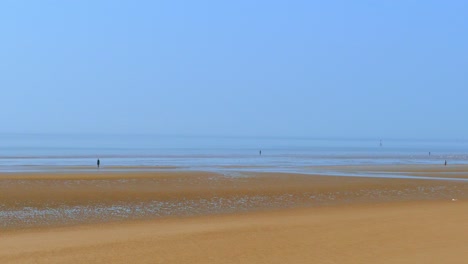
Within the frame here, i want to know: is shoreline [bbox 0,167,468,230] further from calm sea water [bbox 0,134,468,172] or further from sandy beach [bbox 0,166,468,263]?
calm sea water [bbox 0,134,468,172]

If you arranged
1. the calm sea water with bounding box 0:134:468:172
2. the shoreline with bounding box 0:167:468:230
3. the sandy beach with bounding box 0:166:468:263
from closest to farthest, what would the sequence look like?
the sandy beach with bounding box 0:166:468:263, the shoreline with bounding box 0:167:468:230, the calm sea water with bounding box 0:134:468:172

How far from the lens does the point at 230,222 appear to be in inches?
645

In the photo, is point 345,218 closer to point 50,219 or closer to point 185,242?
point 185,242

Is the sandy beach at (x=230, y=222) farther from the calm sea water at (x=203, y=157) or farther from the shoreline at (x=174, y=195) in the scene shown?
the calm sea water at (x=203, y=157)

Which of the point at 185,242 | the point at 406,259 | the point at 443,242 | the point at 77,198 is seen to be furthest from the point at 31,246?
the point at 77,198

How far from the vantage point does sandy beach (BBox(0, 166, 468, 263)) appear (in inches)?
452

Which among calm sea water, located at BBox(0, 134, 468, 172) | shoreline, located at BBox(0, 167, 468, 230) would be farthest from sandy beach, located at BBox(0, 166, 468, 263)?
calm sea water, located at BBox(0, 134, 468, 172)

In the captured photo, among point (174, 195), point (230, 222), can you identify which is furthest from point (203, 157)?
point (230, 222)

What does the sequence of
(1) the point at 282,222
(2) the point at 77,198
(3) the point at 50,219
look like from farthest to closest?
(2) the point at 77,198, (3) the point at 50,219, (1) the point at 282,222

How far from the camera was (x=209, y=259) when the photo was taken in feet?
36.4

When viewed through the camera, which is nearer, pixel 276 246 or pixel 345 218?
pixel 276 246

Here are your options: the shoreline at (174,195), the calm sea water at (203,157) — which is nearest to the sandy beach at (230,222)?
the shoreline at (174,195)

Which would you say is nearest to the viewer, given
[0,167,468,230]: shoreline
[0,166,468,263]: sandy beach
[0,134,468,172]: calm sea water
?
[0,166,468,263]: sandy beach

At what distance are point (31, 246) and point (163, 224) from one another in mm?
4457
